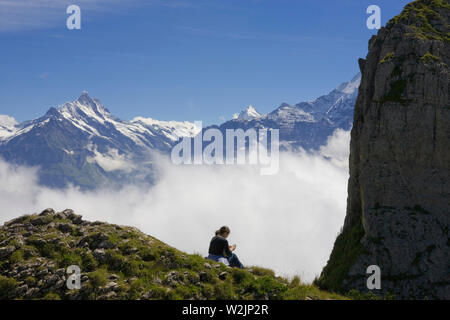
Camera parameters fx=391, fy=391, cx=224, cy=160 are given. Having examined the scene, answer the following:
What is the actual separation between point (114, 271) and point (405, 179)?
26203 mm

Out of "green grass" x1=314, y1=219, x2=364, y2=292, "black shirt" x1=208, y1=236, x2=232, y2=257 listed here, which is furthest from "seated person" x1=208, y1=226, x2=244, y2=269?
"green grass" x1=314, y1=219, x2=364, y2=292

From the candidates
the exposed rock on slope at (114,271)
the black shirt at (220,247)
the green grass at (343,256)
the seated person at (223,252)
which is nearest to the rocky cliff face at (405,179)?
the green grass at (343,256)

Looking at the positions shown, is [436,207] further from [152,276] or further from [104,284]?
[104,284]

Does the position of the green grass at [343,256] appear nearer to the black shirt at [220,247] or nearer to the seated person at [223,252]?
the seated person at [223,252]

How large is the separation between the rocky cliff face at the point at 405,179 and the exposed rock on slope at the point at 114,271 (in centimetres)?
1399

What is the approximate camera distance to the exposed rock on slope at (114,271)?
17.5 meters

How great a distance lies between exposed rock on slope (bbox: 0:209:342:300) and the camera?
57.3 feet

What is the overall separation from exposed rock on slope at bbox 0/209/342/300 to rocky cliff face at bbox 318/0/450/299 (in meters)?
14.0

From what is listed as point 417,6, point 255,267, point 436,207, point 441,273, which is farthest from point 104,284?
point 417,6

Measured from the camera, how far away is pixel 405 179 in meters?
34.0

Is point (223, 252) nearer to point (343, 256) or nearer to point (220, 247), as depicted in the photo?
point (220, 247)

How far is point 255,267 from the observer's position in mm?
21000

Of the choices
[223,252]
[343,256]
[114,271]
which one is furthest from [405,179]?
[114,271]
